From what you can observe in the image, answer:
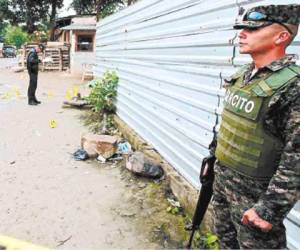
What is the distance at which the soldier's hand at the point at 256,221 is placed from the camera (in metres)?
1.76

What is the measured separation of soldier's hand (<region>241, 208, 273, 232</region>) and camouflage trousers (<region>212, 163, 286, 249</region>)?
1.5 inches

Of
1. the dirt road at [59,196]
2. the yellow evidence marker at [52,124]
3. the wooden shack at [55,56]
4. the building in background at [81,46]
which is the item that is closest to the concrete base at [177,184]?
the dirt road at [59,196]

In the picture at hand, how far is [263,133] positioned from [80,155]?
14.2 feet

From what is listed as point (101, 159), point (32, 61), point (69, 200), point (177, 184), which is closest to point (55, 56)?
point (32, 61)

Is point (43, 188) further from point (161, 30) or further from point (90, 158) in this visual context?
point (161, 30)

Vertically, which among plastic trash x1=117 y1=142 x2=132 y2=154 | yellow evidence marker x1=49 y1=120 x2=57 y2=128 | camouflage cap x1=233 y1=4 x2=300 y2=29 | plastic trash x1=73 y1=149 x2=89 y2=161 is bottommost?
yellow evidence marker x1=49 y1=120 x2=57 y2=128

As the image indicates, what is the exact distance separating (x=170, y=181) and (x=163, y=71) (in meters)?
1.56

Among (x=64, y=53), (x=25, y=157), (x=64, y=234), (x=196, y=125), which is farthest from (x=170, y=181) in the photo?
(x=64, y=53)

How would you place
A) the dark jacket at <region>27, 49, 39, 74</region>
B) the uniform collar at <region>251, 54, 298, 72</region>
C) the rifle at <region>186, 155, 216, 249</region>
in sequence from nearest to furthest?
the uniform collar at <region>251, 54, 298, 72</region>
the rifle at <region>186, 155, 216, 249</region>
the dark jacket at <region>27, 49, 39, 74</region>

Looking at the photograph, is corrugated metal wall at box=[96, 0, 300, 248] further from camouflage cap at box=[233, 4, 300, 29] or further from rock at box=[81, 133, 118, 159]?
camouflage cap at box=[233, 4, 300, 29]

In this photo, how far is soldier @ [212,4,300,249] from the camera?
5.67 ft

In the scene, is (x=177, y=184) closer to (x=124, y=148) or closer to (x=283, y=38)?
(x=124, y=148)

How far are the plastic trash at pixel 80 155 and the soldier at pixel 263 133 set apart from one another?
3923 mm

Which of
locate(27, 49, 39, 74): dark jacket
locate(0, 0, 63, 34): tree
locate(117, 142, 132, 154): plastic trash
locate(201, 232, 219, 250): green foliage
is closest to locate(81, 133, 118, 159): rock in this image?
locate(117, 142, 132, 154): plastic trash
